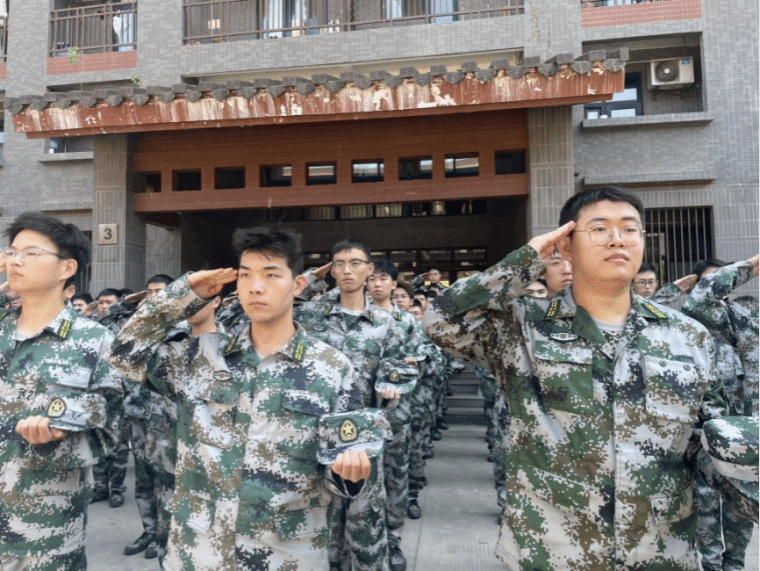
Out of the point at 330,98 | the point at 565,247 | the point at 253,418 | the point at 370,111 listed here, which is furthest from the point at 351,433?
the point at 330,98

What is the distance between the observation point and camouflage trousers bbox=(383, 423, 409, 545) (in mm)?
4117

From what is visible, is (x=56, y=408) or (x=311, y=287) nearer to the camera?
(x=56, y=408)

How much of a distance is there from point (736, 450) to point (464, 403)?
289 inches

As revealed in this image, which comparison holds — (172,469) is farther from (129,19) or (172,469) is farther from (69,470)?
(129,19)

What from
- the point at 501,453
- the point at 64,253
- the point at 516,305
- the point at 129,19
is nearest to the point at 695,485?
the point at 516,305

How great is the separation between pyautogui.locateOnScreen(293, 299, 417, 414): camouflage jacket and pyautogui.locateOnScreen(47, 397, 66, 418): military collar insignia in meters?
1.72

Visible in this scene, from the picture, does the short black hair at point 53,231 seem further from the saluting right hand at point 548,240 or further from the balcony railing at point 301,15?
the balcony railing at point 301,15

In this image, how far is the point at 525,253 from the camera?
1.75 m

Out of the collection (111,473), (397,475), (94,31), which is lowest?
(111,473)

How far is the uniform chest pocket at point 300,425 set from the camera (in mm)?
1970

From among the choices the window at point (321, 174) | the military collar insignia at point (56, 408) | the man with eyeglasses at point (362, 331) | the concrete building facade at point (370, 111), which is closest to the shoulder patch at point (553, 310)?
the man with eyeglasses at point (362, 331)

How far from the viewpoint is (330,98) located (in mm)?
6418

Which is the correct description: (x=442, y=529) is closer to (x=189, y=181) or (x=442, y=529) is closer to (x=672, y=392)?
(x=672, y=392)

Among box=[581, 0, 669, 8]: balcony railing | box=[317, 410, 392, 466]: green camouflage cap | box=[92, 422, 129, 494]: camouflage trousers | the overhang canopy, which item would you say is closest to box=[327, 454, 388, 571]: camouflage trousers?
box=[317, 410, 392, 466]: green camouflage cap
